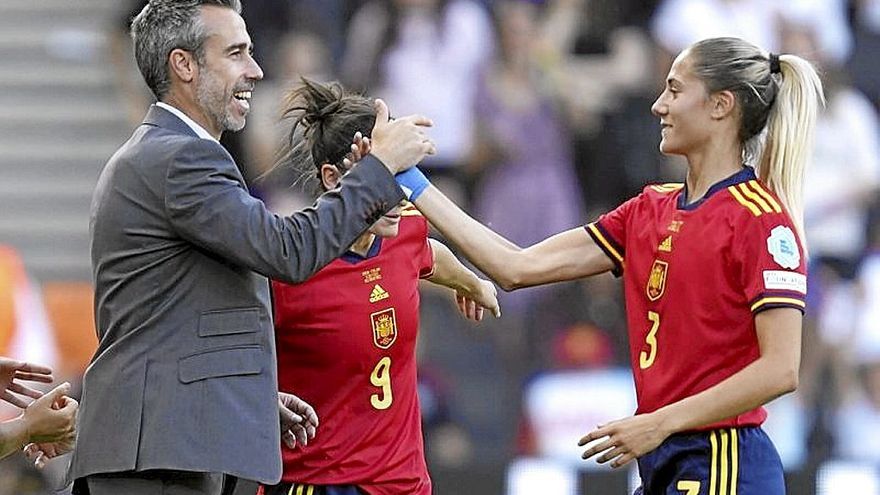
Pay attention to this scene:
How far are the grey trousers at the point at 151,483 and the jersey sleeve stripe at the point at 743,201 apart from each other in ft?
4.95

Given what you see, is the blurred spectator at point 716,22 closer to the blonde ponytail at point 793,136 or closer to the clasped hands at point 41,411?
the blonde ponytail at point 793,136

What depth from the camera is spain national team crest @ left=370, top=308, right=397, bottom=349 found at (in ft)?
16.9

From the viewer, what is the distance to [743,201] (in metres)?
4.85

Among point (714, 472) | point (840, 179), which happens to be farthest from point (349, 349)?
point (840, 179)

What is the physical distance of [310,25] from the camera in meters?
10.6

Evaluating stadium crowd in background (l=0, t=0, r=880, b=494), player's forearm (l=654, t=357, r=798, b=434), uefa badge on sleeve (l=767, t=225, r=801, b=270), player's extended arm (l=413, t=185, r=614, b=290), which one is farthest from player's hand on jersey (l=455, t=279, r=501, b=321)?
stadium crowd in background (l=0, t=0, r=880, b=494)

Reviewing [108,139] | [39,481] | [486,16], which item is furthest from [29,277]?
[39,481]

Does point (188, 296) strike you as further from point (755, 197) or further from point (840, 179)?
point (840, 179)

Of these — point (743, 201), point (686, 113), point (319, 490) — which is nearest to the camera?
point (743, 201)

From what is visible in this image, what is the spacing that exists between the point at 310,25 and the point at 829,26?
2.89 meters

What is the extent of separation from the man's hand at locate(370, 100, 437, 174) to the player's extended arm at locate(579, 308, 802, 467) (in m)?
0.83

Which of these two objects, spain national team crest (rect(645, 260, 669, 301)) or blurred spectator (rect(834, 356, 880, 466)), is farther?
blurred spectator (rect(834, 356, 880, 466))

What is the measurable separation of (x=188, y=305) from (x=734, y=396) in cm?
136

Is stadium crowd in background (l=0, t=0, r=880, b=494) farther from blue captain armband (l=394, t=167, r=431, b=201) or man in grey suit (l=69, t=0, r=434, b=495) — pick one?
man in grey suit (l=69, t=0, r=434, b=495)
